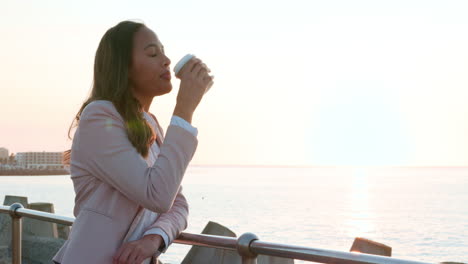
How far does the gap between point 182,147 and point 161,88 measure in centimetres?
34

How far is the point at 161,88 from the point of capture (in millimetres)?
2262

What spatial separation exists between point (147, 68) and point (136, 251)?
0.69 metres

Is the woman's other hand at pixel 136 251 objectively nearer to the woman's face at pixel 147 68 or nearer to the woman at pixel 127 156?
the woman at pixel 127 156

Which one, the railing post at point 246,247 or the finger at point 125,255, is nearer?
the finger at point 125,255

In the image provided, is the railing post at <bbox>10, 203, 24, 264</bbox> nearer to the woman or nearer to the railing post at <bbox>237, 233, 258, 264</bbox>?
the woman

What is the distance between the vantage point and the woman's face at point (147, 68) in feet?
7.32

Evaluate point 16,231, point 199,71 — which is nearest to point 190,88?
point 199,71

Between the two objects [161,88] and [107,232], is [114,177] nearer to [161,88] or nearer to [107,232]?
[107,232]

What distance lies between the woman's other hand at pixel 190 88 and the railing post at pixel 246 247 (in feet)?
1.91

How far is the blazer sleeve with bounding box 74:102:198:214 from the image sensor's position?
1.98 m

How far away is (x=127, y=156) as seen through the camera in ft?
6.55

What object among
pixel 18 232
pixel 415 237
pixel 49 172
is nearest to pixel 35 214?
pixel 18 232

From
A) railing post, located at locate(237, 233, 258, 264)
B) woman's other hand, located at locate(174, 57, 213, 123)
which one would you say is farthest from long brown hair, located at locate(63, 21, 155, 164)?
railing post, located at locate(237, 233, 258, 264)

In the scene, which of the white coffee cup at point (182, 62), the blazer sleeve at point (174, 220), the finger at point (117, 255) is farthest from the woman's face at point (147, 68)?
the finger at point (117, 255)
